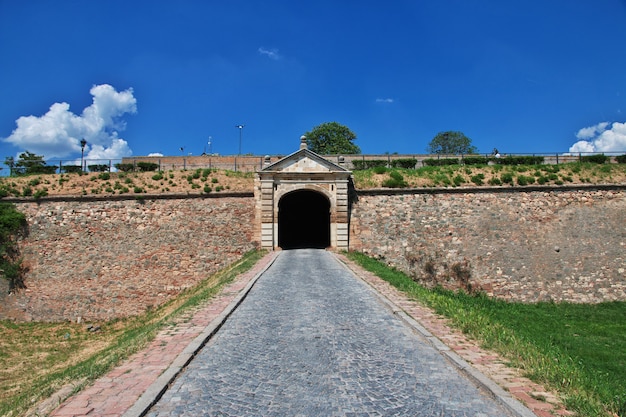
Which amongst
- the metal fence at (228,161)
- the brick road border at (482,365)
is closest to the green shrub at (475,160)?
the metal fence at (228,161)

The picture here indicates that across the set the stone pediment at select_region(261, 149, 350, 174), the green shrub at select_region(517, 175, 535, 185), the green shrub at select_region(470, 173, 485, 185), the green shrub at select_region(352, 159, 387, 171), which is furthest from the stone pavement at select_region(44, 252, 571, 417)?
the green shrub at select_region(352, 159, 387, 171)

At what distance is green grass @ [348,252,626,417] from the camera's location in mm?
5363

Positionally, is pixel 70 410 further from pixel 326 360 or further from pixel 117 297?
pixel 117 297

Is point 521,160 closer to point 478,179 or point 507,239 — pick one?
point 478,179

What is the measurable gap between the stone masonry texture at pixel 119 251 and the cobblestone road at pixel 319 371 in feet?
41.4

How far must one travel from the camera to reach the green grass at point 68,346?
23.3ft

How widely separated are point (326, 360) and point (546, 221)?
20.6m

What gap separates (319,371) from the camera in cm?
593

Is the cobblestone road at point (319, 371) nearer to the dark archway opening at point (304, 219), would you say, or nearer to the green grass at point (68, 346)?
the green grass at point (68, 346)

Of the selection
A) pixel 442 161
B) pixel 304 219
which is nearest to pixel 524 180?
pixel 442 161

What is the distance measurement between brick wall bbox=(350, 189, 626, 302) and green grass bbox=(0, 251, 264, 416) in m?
7.56

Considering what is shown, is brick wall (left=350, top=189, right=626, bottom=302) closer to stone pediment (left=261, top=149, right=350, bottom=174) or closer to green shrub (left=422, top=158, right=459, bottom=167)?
stone pediment (left=261, top=149, right=350, bottom=174)

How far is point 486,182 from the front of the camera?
76.0ft

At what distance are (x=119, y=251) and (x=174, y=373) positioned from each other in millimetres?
17663
